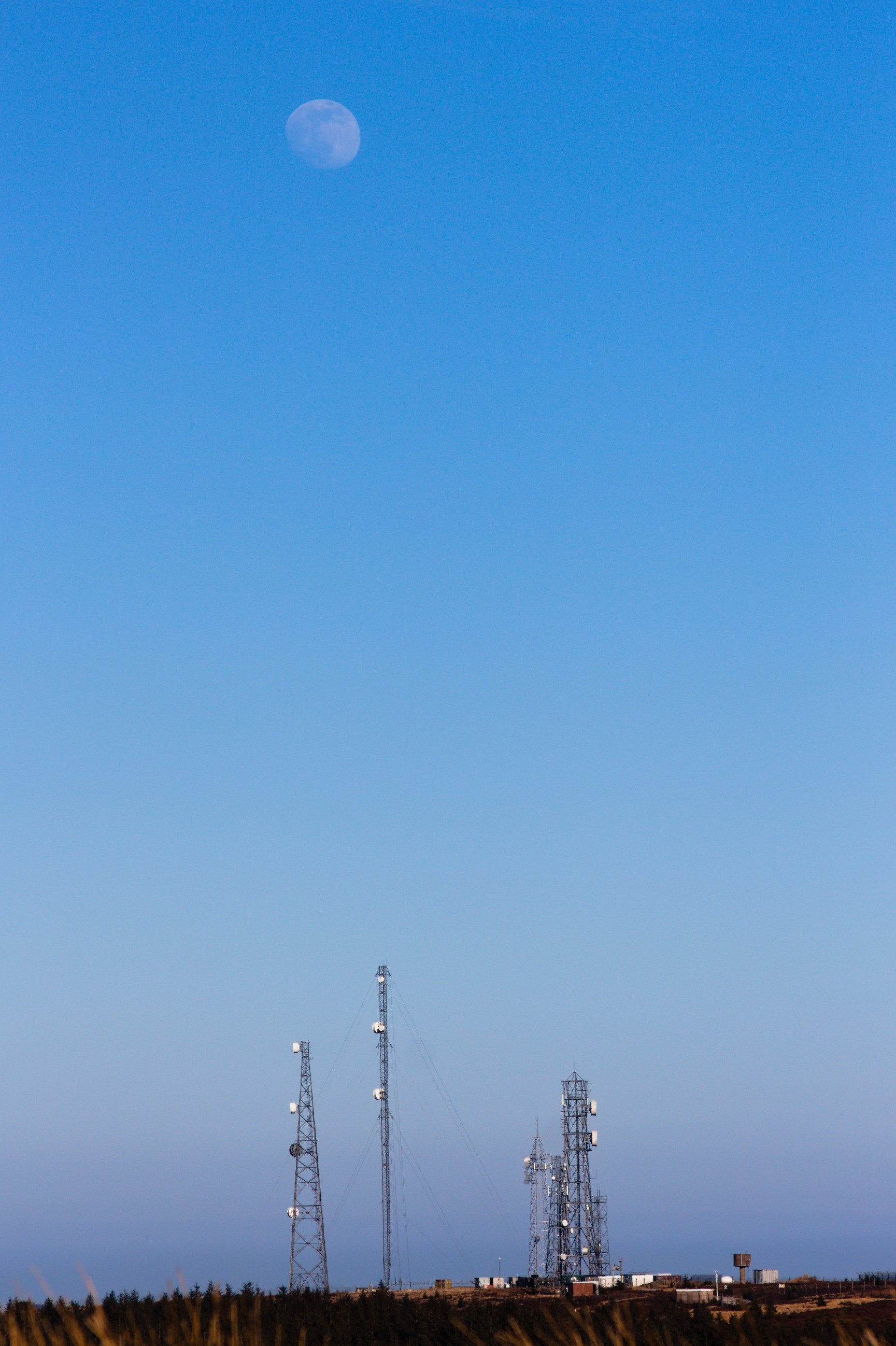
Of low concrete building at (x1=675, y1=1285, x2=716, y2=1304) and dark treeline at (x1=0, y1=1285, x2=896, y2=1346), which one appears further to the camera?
low concrete building at (x1=675, y1=1285, x2=716, y2=1304)

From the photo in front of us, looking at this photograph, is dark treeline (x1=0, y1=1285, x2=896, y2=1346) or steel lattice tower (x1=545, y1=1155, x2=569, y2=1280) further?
steel lattice tower (x1=545, y1=1155, x2=569, y2=1280)

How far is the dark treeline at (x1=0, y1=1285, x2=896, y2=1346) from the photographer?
1759 centimetres

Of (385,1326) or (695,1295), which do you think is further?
(695,1295)

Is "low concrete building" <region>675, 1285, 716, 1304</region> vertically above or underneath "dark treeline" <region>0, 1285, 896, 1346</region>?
underneath

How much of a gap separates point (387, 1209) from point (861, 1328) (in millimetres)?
48016

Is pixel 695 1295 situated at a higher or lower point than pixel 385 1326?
lower

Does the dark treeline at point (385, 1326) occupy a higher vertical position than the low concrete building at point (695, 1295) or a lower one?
higher

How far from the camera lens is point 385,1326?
24188mm

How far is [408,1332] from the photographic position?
77.2 feet

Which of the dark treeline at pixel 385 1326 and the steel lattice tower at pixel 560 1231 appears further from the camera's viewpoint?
the steel lattice tower at pixel 560 1231

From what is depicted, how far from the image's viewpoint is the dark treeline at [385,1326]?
17.6 meters

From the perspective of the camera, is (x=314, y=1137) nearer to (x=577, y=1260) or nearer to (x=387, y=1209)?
(x=387, y=1209)

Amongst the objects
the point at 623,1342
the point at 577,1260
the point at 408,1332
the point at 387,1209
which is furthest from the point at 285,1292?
the point at 577,1260

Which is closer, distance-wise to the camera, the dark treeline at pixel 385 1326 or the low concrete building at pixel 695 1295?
the dark treeline at pixel 385 1326
